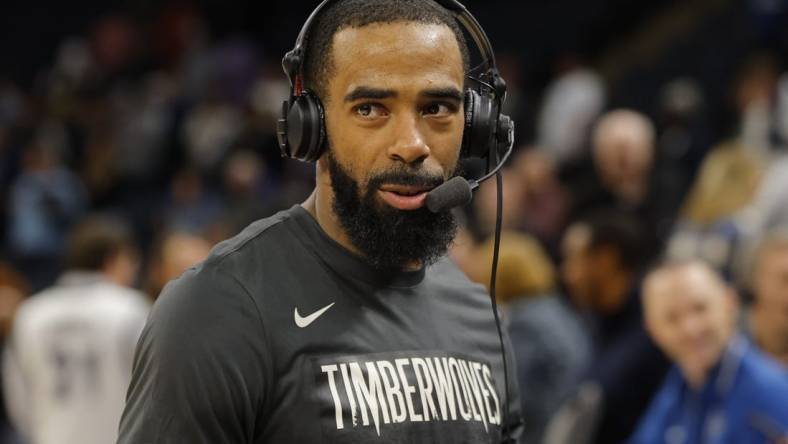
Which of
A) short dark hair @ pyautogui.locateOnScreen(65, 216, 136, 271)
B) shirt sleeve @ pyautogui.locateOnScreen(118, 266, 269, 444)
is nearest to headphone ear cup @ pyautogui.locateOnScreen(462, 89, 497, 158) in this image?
shirt sleeve @ pyautogui.locateOnScreen(118, 266, 269, 444)

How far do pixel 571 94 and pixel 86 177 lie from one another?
14.7 ft

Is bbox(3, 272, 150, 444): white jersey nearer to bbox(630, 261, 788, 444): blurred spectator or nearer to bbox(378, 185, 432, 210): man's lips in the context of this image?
bbox(630, 261, 788, 444): blurred spectator

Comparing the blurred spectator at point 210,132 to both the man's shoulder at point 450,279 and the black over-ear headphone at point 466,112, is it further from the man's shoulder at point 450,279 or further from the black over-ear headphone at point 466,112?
the black over-ear headphone at point 466,112

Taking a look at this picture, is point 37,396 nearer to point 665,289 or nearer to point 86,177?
point 665,289

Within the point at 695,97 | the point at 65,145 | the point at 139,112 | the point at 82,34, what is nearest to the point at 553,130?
the point at 695,97

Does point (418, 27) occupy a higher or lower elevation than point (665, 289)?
higher

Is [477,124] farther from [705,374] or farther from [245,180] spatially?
[245,180]

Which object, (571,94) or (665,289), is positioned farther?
(571,94)

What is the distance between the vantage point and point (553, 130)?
372 inches

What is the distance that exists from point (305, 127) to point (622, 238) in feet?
9.94

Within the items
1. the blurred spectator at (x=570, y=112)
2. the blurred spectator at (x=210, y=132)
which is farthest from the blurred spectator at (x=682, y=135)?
the blurred spectator at (x=210, y=132)

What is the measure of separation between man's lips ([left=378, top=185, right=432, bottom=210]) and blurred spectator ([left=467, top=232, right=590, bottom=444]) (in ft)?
9.36

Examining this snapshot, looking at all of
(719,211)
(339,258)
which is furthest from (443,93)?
(719,211)

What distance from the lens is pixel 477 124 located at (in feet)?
8.00
